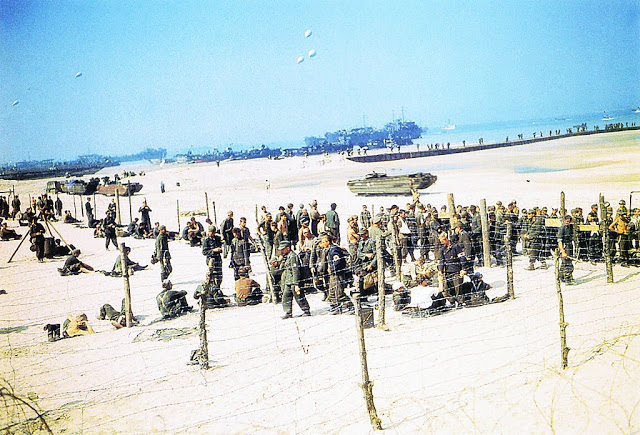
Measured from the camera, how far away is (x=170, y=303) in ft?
38.5

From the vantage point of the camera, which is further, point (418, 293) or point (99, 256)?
point (99, 256)

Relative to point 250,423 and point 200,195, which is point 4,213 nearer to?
point 200,195

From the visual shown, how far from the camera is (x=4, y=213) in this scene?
34531 mm

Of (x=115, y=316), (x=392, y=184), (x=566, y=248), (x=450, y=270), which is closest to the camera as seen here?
(x=450, y=270)

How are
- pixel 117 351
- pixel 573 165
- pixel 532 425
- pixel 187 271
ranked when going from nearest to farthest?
pixel 532 425
pixel 117 351
pixel 187 271
pixel 573 165

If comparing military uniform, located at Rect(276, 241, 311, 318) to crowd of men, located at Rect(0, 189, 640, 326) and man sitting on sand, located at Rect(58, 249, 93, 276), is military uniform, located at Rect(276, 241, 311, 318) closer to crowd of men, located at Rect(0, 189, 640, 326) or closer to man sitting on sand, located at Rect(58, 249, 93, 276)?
crowd of men, located at Rect(0, 189, 640, 326)

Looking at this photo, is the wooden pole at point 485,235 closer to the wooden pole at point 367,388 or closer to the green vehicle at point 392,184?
the wooden pole at point 367,388

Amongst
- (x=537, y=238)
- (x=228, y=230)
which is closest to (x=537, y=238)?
(x=537, y=238)

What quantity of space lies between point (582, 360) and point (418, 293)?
147 inches

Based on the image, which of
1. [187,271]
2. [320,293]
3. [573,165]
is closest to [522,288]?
[320,293]

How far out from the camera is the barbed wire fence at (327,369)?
669 centimetres

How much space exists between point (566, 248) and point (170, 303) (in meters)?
9.15

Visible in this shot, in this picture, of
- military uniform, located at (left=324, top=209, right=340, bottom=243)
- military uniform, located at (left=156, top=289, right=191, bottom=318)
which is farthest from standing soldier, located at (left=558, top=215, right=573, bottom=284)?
military uniform, located at (left=156, top=289, right=191, bottom=318)

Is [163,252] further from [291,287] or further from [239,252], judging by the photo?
[291,287]
